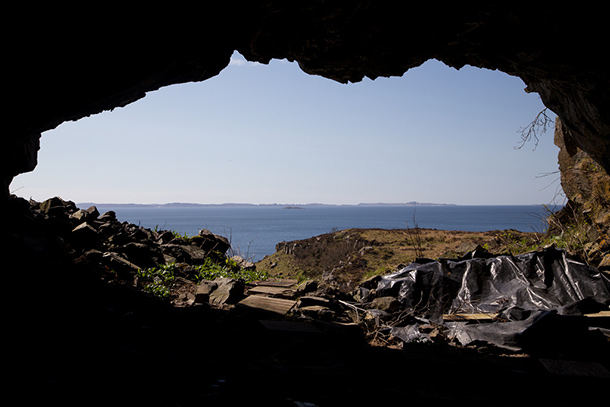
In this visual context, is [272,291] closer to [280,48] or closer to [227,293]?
[227,293]

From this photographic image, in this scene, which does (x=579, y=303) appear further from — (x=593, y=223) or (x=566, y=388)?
(x=593, y=223)

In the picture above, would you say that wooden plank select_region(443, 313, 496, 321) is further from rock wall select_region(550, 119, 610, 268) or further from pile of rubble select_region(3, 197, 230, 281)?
pile of rubble select_region(3, 197, 230, 281)

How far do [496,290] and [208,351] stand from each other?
16.3 ft

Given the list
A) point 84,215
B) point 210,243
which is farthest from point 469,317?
point 84,215

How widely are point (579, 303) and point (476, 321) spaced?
59.2 inches

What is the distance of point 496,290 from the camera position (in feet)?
19.9

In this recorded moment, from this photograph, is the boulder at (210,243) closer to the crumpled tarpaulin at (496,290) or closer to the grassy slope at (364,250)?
the grassy slope at (364,250)

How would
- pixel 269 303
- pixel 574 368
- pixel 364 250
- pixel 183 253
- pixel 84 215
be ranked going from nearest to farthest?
1. pixel 574 368
2. pixel 269 303
3. pixel 84 215
4. pixel 183 253
5. pixel 364 250

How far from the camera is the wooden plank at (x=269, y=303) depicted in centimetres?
548

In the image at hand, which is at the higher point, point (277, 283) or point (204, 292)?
point (204, 292)

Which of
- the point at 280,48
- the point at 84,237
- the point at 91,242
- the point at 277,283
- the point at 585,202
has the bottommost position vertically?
the point at 277,283

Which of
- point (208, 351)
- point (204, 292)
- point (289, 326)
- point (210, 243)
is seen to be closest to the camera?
point (208, 351)

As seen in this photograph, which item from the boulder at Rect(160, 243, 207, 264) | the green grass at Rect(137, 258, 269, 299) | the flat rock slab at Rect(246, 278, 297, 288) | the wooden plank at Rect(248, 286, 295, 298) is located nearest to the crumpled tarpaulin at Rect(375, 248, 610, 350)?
the wooden plank at Rect(248, 286, 295, 298)

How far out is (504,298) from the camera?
583 centimetres
